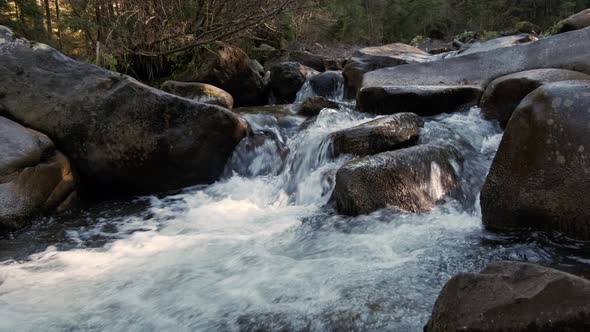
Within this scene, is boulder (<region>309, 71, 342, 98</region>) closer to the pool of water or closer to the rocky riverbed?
the rocky riverbed

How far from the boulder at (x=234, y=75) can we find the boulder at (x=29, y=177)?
492cm

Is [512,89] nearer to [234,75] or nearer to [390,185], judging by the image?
[390,185]

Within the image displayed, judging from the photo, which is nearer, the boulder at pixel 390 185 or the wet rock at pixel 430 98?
the boulder at pixel 390 185

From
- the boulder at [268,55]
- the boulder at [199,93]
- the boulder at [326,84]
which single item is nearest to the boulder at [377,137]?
the boulder at [199,93]

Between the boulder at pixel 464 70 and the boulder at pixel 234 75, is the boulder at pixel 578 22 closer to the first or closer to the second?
the boulder at pixel 464 70

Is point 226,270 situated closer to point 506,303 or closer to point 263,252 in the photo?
point 263,252

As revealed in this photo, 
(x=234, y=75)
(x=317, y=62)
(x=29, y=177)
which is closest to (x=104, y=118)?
(x=29, y=177)

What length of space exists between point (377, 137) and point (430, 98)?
2365mm

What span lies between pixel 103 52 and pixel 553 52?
793 centimetres

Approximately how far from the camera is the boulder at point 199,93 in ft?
28.8

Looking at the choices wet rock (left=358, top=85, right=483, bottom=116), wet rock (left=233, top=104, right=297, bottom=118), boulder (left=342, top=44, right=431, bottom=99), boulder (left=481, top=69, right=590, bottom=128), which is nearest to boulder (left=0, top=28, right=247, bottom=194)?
wet rock (left=233, top=104, right=297, bottom=118)

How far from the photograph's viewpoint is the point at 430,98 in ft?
24.7

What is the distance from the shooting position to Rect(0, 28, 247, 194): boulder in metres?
5.80

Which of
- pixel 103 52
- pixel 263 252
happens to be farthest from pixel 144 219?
pixel 103 52
